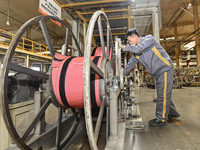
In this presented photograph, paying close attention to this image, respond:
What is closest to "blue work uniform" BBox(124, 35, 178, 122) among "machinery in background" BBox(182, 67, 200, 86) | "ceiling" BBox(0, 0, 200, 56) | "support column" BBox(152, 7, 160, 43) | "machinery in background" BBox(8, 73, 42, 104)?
"ceiling" BBox(0, 0, 200, 56)

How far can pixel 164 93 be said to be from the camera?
2.22 metres

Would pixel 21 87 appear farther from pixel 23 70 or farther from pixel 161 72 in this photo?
pixel 161 72

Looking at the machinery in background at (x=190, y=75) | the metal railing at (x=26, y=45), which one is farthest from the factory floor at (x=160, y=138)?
the machinery in background at (x=190, y=75)

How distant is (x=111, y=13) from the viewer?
3.40 m

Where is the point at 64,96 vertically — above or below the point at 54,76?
below

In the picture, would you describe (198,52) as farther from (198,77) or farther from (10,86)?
(10,86)

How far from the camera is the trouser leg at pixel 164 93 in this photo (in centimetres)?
221

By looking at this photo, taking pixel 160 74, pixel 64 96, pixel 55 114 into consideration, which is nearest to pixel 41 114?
pixel 64 96

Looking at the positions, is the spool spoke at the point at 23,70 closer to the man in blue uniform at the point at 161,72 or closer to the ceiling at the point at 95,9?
the man in blue uniform at the point at 161,72

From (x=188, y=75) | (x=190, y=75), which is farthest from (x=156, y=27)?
(x=190, y=75)

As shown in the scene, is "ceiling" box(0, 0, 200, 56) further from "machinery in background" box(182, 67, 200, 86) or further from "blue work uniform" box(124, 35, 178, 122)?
"machinery in background" box(182, 67, 200, 86)

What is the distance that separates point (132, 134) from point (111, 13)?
2904 millimetres

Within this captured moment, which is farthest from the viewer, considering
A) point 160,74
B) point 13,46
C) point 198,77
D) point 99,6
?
point 198,77

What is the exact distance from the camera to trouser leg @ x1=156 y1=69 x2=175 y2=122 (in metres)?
2.21
